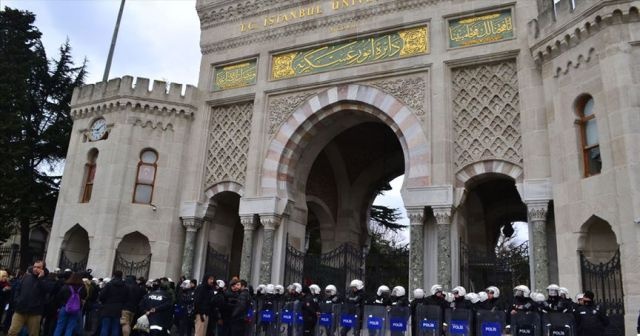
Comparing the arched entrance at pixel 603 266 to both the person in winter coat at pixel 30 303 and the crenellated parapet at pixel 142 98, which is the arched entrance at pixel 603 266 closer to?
the person in winter coat at pixel 30 303

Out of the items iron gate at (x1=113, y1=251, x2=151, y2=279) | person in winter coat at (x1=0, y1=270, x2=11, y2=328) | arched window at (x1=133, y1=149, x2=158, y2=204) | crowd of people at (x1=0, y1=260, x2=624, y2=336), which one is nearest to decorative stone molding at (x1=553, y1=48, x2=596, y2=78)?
crowd of people at (x1=0, y1=260, x2=624, y2=336)

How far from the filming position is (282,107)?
1583cm

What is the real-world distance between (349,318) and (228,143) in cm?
837

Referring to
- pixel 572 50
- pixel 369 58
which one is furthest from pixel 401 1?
pixel 572 50

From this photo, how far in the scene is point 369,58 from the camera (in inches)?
588

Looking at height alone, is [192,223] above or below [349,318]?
above

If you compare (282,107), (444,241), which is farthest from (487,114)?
(282,107)

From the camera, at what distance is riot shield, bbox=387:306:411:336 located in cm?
909

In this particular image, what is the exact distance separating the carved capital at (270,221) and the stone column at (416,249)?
3.89 meters

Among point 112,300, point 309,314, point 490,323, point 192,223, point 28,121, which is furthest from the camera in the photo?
point 28,121

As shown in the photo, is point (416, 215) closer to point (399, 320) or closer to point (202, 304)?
point (399, 320)

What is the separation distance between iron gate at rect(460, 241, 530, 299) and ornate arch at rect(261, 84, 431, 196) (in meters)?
2.83

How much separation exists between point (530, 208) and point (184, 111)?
35.4ft

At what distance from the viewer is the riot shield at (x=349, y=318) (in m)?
9.68
